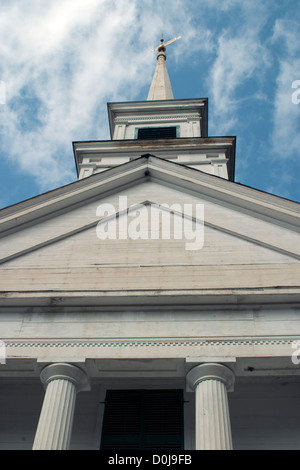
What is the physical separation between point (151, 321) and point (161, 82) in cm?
2023

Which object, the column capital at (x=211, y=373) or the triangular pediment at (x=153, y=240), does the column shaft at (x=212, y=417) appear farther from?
the triangular pediment at (x=153, y=240)

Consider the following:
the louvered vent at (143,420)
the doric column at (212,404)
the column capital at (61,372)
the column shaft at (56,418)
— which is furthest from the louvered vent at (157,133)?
the column shaft at (56,418)

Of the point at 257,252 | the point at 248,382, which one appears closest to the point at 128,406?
the point at 248,382

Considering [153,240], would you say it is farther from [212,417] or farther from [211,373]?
[212,417]

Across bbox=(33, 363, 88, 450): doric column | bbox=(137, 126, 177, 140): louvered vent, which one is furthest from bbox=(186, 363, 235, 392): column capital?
bbox=(137, 126, 177, 140): louvered vent

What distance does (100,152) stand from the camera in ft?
66.8

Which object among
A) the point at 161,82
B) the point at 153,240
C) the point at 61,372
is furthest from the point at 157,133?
the point at 61,372

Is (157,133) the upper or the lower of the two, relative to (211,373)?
upper

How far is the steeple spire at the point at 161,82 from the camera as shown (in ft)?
87.0

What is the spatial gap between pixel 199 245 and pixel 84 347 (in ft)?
12.5

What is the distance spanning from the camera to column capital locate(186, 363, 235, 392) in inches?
374

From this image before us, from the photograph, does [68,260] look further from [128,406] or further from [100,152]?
[100,152]

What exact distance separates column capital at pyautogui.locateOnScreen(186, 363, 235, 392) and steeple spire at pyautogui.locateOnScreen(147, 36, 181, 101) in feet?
62.1

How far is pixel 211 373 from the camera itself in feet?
31.2
